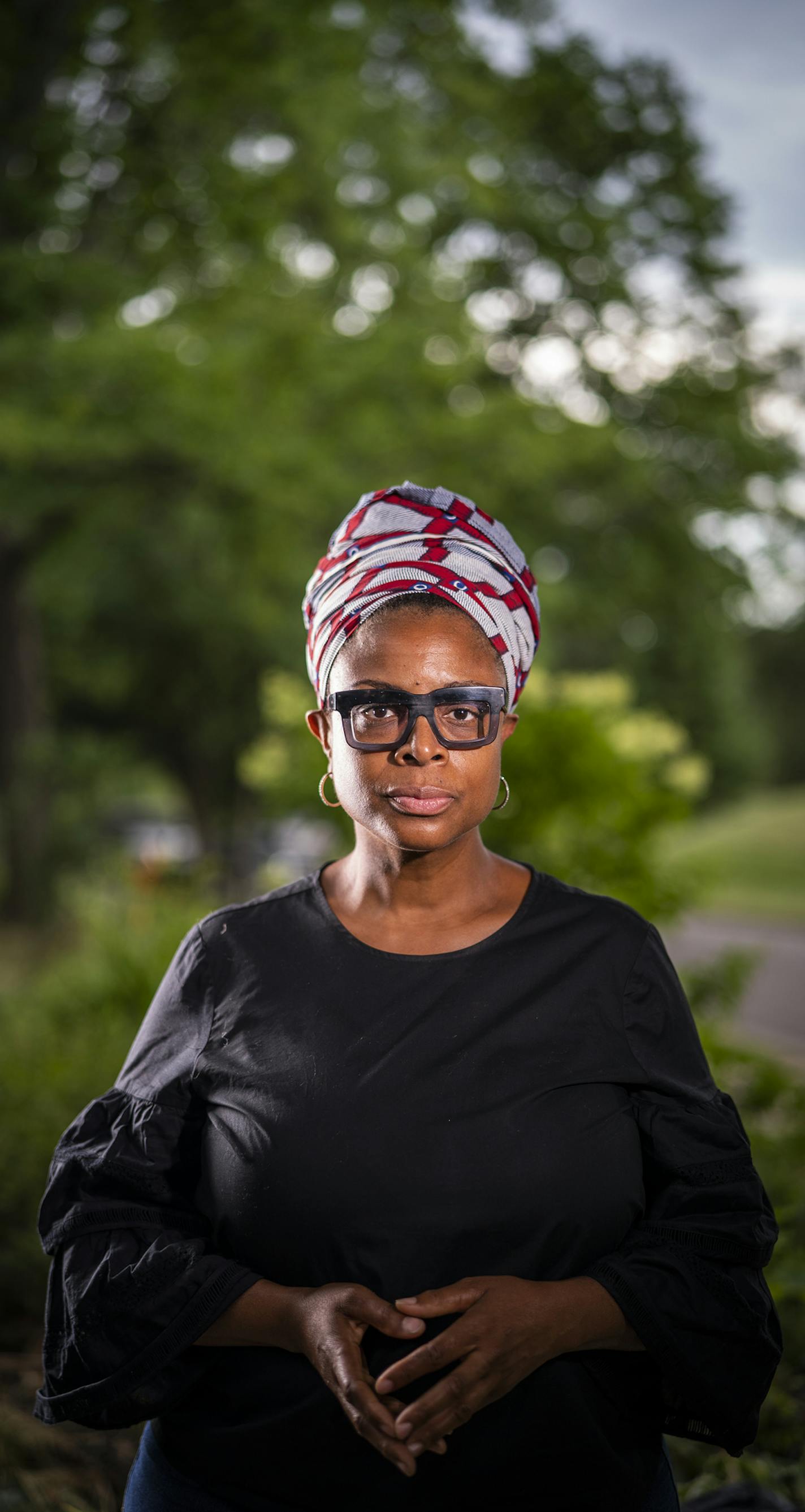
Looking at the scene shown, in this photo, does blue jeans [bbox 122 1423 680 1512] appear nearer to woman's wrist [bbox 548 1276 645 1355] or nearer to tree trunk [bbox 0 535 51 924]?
woman's wrist [bbox 548 1276 645 1355]

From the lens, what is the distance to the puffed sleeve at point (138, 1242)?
1.76 meters

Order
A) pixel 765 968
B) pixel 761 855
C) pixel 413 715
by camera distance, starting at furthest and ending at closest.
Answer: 1. pixel 761 855
2. pixel 765 968
3. pixel 413 715

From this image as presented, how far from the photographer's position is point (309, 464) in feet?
40.9

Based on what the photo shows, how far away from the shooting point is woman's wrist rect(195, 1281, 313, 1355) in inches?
67.6

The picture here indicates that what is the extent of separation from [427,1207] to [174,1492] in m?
0.62

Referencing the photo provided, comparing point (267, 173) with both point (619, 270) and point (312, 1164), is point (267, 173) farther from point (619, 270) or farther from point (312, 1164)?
point (312, 1164)

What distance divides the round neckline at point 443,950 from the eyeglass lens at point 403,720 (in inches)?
10.9

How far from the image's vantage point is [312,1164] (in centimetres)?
175

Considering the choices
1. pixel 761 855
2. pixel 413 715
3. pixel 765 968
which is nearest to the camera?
pixel 413 715

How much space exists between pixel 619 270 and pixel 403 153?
484 centimetres

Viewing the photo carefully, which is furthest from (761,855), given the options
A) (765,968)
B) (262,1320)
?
(262,1320)

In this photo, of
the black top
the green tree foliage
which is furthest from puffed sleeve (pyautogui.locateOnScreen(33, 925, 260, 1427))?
the green tree foliage

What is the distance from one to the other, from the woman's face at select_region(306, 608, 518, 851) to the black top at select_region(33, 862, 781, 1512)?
7.8 inches

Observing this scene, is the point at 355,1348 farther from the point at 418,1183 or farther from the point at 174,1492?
the point at 174,1492
